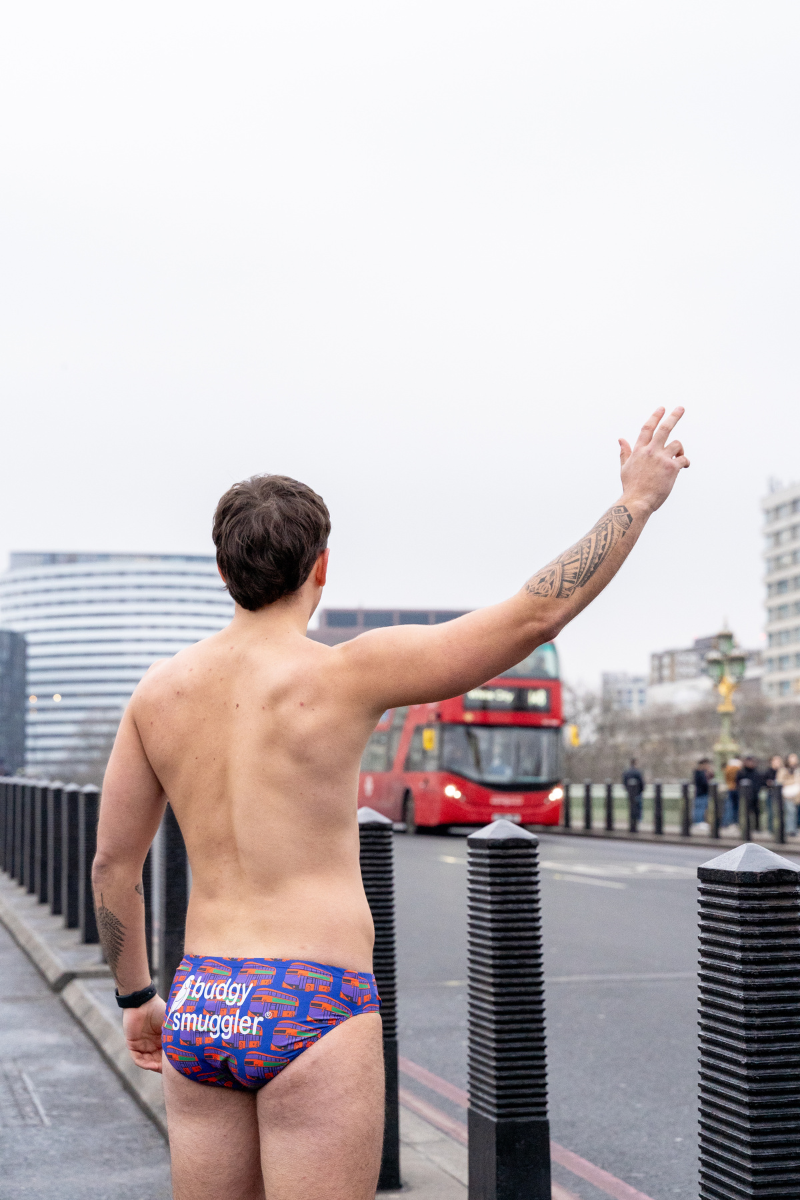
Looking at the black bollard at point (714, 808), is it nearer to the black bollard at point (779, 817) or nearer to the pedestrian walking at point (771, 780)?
the pedestrian walking at point (771, 780)

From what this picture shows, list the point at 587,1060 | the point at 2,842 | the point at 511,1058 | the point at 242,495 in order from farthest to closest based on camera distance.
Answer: the point at 2,842 < the point at 587,1060 < the point at 511,1058 < the point at 242,495

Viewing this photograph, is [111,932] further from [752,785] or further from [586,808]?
[586,808]

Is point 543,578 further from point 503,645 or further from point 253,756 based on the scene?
point 253,756

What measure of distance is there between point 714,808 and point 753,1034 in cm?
2508

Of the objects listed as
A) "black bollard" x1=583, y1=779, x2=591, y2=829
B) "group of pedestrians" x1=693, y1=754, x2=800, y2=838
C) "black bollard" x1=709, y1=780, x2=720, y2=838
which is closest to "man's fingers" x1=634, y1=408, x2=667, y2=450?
"group of pedestrians" x1=693, y1=754, x2=800, y2=838

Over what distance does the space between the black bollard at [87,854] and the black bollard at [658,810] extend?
69.6 ft

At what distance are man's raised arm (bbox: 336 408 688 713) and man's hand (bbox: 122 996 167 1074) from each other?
0.84 meters

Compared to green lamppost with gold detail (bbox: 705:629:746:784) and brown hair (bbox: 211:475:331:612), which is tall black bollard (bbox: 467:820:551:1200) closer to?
brown hair (bbox: 211:475:331:612)

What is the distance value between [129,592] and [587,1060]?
503 feet

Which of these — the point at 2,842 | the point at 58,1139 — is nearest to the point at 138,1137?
the point at 58,1139

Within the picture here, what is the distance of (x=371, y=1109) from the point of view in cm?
211

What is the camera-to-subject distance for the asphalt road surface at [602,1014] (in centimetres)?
518

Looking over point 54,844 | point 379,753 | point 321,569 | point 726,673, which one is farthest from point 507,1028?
point 726,673

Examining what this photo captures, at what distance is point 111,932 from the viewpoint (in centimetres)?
266
